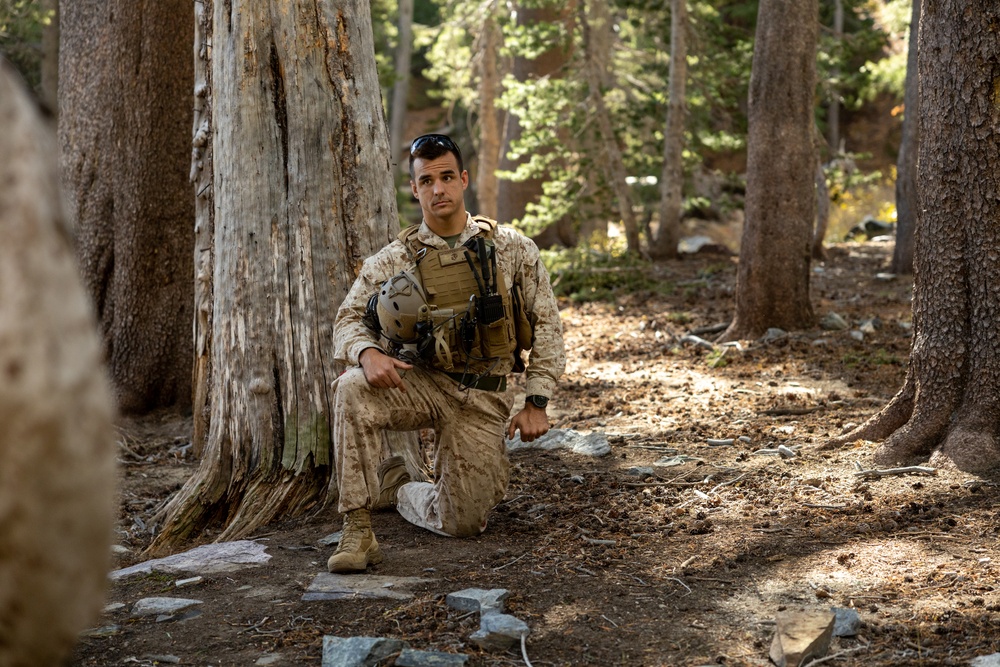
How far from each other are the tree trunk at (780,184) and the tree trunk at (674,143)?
351cm

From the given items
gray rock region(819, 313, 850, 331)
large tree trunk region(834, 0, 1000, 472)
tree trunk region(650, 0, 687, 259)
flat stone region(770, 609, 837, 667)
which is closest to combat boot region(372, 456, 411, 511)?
flat stone region(770, 609, 837, 667)

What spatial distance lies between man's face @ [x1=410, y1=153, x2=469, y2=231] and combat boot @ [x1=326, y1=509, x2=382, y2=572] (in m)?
1.42

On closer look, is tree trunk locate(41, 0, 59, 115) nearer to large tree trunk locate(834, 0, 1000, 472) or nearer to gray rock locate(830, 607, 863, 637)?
large tree trunk locate(834, 0, 1000, 472)

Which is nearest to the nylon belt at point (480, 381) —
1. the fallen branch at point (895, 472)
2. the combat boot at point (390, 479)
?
the combat boot at point (390, 479)

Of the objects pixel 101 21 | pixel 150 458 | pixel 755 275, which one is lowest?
pixel 150 458

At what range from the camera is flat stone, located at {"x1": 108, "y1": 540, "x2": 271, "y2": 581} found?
4.76 meters

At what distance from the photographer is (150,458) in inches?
301

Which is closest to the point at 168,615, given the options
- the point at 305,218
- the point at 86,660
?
the point at 86,660

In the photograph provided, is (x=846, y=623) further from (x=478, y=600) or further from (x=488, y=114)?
(x=488, y=114)

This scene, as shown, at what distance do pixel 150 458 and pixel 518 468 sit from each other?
2.88 m

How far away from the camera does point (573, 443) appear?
22.8 ft

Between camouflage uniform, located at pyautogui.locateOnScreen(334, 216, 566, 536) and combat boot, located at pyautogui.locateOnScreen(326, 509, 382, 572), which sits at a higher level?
camouflage uniform, located at pyautogui.locateOnScreen(334, 216, 566, 536)

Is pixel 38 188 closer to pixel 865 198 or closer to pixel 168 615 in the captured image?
pixel 168 615

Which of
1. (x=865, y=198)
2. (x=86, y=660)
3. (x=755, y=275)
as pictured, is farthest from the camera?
(x=865, y=198)
